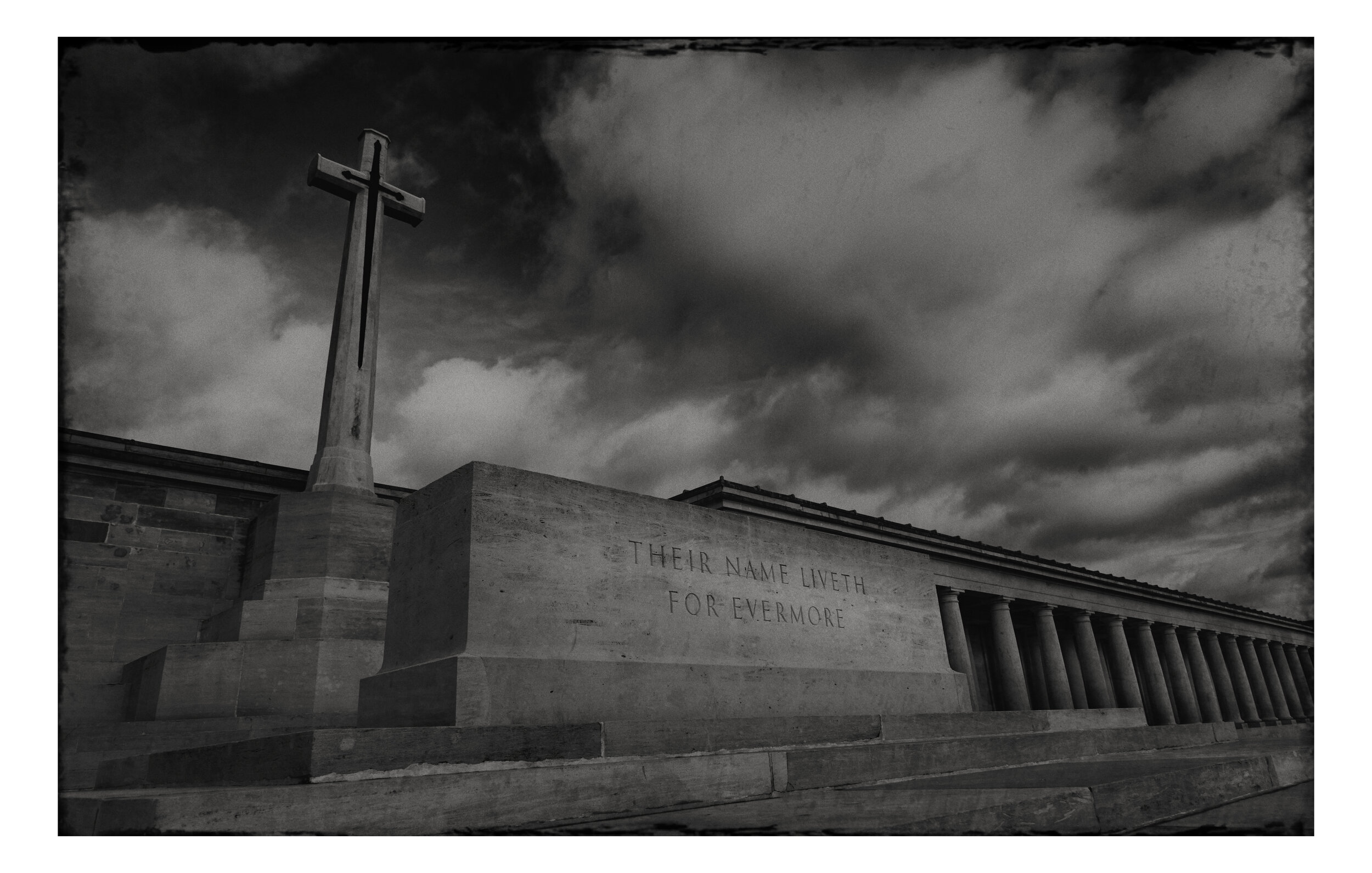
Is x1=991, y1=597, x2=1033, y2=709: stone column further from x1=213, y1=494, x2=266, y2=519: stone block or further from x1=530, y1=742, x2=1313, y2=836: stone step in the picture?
x1=213, y1=494, x2=266, y2=519: stone block

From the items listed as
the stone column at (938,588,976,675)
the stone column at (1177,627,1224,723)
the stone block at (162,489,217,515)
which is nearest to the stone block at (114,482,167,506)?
the stone block at (162,489,217,515)

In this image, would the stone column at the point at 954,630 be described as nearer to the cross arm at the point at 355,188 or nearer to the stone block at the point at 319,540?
the stone block at the point at 319,540

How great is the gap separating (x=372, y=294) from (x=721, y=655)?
11.3 m

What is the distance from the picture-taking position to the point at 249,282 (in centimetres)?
1211

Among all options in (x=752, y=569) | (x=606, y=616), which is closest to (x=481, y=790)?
(x=606, y=616)

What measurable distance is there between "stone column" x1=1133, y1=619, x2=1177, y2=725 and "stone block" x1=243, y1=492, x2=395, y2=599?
30.5 meters

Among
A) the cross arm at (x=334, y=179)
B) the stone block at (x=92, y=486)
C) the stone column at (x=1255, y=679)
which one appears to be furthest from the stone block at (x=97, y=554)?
the stone column at (x=1255, y=679)

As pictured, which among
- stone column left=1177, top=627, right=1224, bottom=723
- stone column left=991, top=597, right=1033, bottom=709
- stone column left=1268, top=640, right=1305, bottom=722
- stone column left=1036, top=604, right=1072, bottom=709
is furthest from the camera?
stone column left=1268, top=640, right=1305, bottom=722

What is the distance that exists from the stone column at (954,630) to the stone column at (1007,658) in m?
1.17

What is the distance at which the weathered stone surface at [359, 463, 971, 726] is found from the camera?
6930 mm

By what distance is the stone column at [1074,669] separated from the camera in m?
30.9

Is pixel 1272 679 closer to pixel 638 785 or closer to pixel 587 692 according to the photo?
pixel 587 692

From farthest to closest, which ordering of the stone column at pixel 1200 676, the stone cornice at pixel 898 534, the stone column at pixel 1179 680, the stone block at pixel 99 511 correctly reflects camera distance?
the stone column at pixel 1200 676 → the stone column at pixel 1179 680 → the stone cornice at pixel 898 534 → the stone block at pixel 99 511
